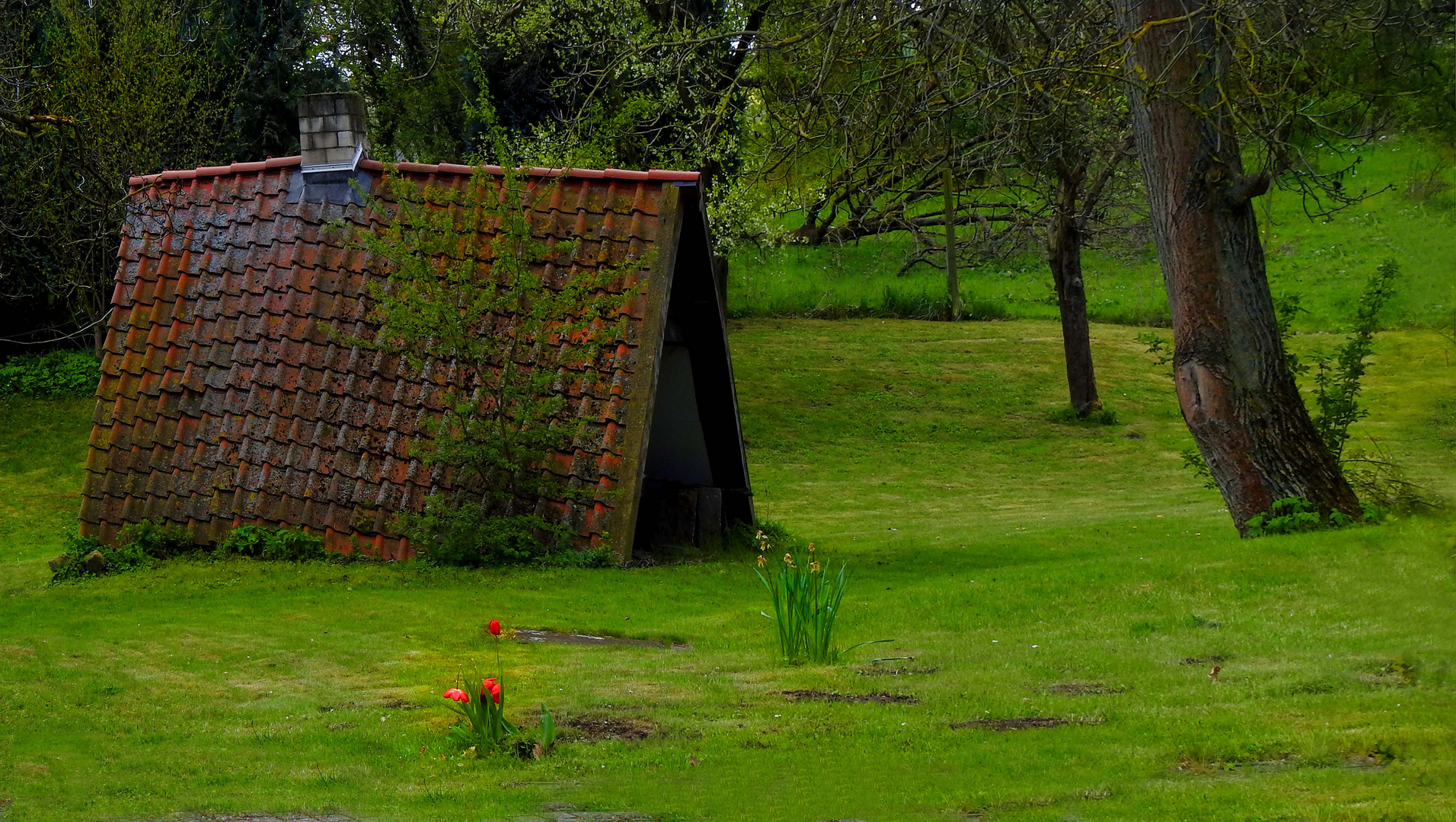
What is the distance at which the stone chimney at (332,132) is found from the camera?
16.3m

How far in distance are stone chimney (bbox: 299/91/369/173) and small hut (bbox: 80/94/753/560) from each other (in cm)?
2

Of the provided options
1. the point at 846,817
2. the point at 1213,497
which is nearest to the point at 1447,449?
the point at 1213,497

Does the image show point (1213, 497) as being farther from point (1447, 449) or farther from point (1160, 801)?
point (1160, 801)

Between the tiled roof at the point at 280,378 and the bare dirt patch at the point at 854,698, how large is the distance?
20.3 ft

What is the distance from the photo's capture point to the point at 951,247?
129 ft

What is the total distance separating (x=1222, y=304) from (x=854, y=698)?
21.4ft

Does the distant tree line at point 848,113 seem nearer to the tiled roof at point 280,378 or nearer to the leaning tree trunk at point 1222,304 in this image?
the leaning tree trunk at point 1222,304

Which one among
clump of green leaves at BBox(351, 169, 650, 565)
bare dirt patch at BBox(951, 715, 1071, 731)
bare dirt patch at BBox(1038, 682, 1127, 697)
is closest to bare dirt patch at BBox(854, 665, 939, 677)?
bare dirt patch at BBox(1038, 682, 1127, 697)

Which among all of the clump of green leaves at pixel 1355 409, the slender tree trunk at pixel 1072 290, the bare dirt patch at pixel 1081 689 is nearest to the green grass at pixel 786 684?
the bare dirt patch at pixel 1081 689

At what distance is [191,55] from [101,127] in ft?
12.6

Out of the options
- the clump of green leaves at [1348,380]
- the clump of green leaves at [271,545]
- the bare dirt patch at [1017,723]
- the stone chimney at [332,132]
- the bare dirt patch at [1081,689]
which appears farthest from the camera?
Result: the stone chimney at [332,132]

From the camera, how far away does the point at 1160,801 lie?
5.59 m

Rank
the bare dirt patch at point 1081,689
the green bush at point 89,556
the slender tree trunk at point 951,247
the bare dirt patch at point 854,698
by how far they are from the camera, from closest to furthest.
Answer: the bare dirt patch at point 1081,689 → the bare dirt patch at point 854,698 → the green bush at point 89,556 → the slender tree trunk at point 951,247

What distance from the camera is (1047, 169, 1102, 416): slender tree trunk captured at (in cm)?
2983
